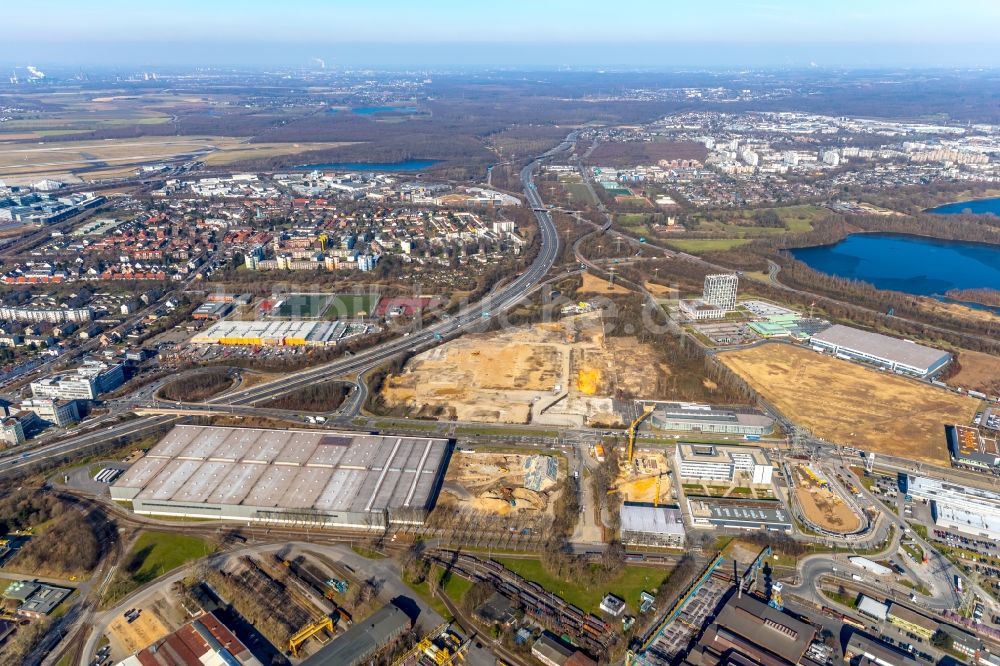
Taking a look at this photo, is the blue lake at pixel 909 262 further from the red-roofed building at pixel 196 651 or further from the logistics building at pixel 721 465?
the red-roofed building at pixel 196 651

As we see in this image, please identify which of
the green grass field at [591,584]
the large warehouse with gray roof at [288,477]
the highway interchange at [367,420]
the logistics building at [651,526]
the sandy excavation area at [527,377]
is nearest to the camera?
the green grass field at [591,584]

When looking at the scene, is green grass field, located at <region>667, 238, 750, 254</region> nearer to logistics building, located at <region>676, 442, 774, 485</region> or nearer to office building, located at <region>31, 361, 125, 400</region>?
logistics building, located at <region>676, 442, 774, 485</region>

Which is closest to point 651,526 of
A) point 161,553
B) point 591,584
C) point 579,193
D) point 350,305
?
point 591,584

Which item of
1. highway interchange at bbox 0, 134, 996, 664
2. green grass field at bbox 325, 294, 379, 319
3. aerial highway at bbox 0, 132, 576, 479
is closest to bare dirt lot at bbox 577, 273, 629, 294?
aerial highway at bbox 0, 132, 576, 479

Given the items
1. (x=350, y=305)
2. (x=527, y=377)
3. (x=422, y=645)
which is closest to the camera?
(x=422, y=645)

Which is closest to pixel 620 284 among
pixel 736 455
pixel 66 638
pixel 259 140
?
pixel 736 455

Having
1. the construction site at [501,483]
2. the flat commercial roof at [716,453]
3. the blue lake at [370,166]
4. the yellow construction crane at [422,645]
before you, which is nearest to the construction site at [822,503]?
the flat commercial roof at [716,453]

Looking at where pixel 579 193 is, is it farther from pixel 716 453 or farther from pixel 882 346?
pixel 716 453
